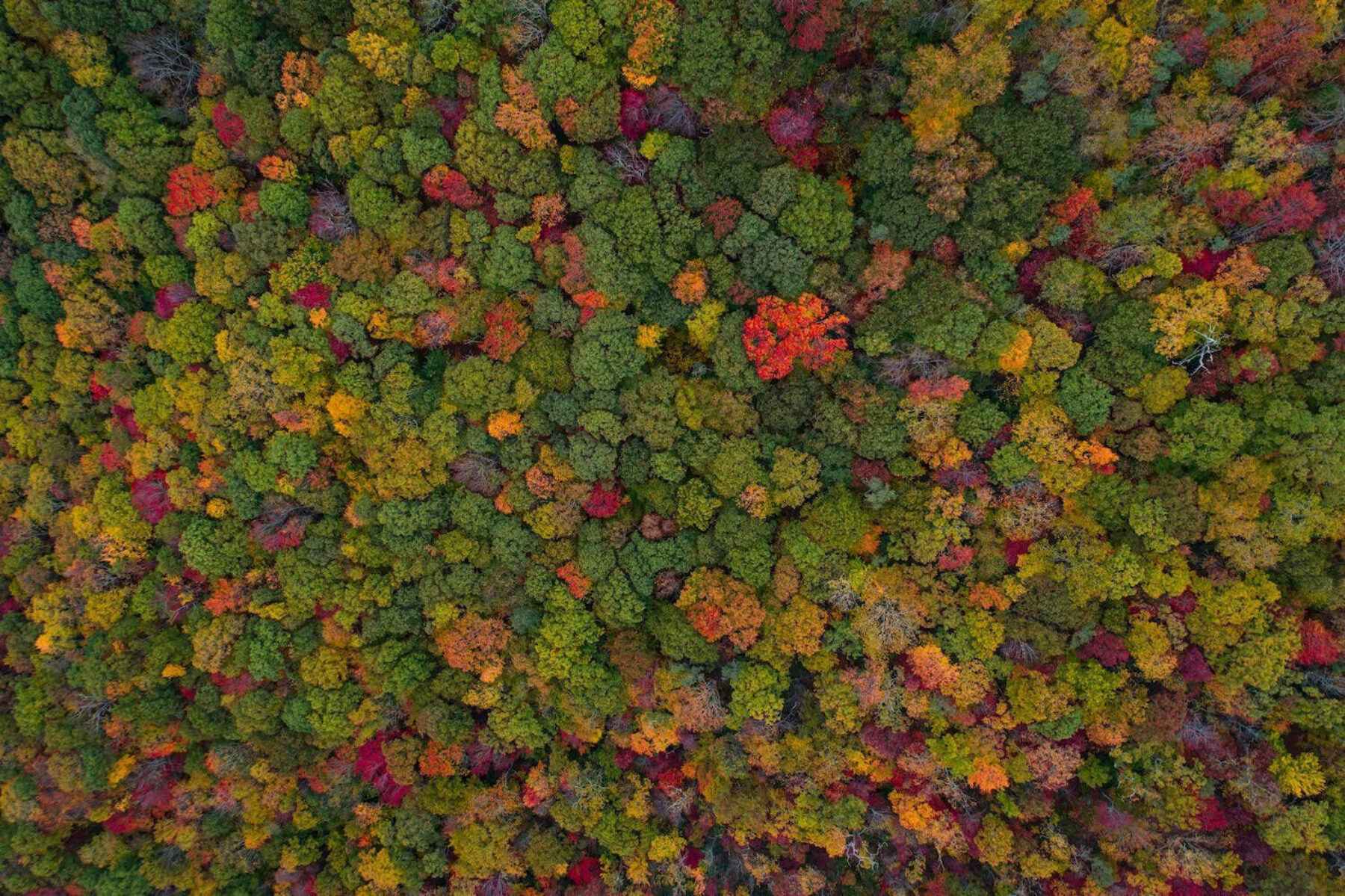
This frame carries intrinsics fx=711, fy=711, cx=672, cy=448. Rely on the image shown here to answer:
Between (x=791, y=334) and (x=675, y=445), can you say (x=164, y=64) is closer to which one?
(x=675, y=445)

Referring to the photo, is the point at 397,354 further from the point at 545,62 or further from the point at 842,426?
the point at 842,426

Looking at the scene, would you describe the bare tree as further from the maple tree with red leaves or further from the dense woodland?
the maple tree with red leaves

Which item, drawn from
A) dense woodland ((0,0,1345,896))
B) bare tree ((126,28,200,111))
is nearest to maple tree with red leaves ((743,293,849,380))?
dense woodland ((0,0,1345,896))

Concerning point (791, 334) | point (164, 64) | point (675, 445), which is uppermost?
point (791, 334)

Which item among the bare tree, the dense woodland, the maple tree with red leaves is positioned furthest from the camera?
the bare tree

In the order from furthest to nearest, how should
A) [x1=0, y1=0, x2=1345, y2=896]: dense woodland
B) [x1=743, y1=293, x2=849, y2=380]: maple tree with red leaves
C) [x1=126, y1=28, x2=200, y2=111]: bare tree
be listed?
[x1=126, y1=28, x2=200, y2=111]: bare tree, [x1=743, y1=293, x2=849, y2=380]: maple tree with red leaves, [x1=0, y1=0, x2=1345, y2=896]: dense woodland

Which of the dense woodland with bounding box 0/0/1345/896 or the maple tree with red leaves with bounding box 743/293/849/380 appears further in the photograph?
the maple tree with red leaves with bounding box 743/293/849/380

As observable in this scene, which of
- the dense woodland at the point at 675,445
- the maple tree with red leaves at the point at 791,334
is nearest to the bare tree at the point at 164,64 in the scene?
the dense woodland at the point at 675,445

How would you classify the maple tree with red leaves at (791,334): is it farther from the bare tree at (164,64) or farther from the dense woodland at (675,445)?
the bare tree at (164,64)

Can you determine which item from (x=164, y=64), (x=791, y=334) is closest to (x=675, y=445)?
(x=791, y=334)
